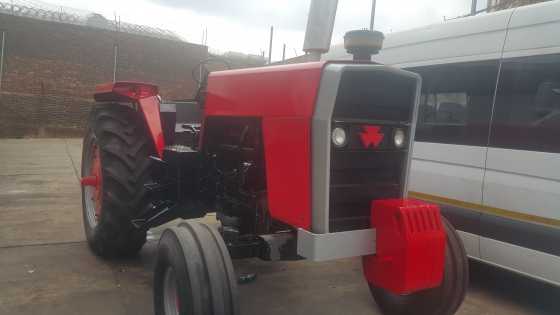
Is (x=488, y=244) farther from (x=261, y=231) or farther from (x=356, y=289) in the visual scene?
(x=261, y=231)

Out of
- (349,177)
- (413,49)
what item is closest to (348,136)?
(349,177)

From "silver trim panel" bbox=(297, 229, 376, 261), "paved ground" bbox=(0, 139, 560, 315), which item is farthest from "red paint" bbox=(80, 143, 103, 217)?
"silver trim panel" bbox=(297, 229, 376, 261)

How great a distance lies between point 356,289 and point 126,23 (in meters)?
20.8

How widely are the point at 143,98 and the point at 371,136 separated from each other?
2.19 m

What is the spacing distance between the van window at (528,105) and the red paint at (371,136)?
1.60 m

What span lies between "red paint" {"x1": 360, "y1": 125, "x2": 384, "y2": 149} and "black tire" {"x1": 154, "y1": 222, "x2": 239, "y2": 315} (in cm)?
86

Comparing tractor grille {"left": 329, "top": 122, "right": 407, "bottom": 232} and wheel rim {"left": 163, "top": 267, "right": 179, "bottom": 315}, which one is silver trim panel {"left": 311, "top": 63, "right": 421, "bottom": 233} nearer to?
tractor grille {"left": 329, "top": 122, "right": 407, "bottom": 232}

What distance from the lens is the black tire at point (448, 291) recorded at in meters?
2.65

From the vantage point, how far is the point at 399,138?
8.09ft

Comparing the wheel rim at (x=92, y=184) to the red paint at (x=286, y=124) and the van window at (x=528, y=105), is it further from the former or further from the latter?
the van window at (x=528, y=105)

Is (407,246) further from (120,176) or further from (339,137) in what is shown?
(120,176)

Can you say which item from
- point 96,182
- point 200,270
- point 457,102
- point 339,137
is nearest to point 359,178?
point 339,137

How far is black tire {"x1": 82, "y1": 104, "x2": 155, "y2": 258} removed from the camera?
11.5 ft

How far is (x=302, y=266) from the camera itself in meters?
4.16
